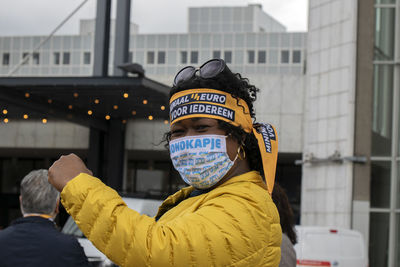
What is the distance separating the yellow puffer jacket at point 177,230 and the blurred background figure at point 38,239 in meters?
1.71

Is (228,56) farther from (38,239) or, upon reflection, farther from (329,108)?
(38,239)

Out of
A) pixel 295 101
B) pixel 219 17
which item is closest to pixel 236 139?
pixel 295 101

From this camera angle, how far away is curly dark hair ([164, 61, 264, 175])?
8.07 feet

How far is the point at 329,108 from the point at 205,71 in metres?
17.5

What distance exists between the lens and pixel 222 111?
2.42 meters

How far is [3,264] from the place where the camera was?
370 centimetres

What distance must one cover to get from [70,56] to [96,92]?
86.8 metres

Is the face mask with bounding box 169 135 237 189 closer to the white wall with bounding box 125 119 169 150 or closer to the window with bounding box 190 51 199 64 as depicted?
the white wall with bounding box 125 119 169 150

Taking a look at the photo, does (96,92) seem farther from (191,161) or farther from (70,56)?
(70,56)

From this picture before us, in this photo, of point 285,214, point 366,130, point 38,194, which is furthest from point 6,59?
point 38,194

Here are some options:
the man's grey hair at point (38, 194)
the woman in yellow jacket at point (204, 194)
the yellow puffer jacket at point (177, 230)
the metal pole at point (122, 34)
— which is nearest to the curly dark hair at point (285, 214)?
the man's grey hair at point (38, 194)

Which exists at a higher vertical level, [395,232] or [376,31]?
[376,31]

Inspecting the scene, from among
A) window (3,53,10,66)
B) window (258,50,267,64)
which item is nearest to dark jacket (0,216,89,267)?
window (258,50,267,64)

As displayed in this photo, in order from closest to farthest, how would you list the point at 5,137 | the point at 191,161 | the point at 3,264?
the point at 191,161
the point at 3,264
the point at 5,137
